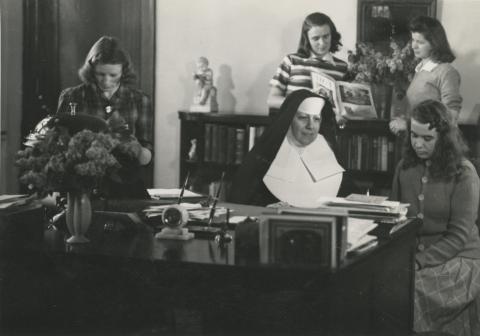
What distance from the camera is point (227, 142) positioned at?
5.64m

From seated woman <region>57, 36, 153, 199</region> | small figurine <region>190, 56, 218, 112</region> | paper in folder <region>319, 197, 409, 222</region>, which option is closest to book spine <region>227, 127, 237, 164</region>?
small figurine <region>190, 56, 218, 112</region>

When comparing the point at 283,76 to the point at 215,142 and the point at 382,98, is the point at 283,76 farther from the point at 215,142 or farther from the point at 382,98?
the point at 215,142

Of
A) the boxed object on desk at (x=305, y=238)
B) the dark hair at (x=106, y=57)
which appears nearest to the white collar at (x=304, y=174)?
the dark hair at (x=106, y=57)

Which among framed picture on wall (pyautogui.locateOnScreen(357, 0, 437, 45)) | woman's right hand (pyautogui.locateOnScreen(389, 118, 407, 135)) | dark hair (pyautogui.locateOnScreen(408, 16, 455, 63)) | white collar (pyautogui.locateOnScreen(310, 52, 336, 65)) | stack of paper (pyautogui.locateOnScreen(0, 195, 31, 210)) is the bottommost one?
Answer: stack of paper (pyautogui.locateOnScreen(0, 195, 31, 210))

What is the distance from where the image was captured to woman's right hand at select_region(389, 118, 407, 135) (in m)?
4.86

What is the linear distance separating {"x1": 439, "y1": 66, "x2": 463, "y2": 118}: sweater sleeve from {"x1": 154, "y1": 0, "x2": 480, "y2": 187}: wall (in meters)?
1.03

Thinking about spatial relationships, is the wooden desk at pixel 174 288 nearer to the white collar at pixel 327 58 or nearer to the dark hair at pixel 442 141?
the dark hair at pixel 442 141

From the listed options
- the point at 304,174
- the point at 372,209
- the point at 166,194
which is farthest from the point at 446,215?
the point at 166,194

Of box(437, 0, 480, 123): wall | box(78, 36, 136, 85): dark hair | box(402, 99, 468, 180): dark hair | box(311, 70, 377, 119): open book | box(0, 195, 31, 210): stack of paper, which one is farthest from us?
box(437, 0, 480, 123): wall

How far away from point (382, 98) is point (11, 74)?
8.40 feet

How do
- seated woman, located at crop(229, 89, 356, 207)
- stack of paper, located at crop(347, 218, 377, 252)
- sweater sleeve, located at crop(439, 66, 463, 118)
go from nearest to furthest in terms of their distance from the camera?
stack of paper, located at crop(347, 218, 377, 252) < seated woman, located at crop(229, 89, 356, 207) < sweater sleeve, located at crop(439, 66, 463, 118)

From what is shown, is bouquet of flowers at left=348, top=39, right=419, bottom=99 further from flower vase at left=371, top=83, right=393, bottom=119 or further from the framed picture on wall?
the framed picture on wall

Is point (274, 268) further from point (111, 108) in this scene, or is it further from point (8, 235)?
point (111, 108)

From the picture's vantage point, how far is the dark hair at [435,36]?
15.0 feet
